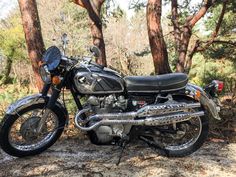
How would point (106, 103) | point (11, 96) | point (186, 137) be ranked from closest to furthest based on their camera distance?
point (106, 103), point (186, 137), point (11, 96)

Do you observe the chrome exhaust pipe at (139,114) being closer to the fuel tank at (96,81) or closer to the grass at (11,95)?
the fuel tank at (96,81)

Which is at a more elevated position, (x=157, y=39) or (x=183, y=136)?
(x=157, y=39)

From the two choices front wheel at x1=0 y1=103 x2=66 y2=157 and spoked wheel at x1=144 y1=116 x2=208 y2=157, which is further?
spoked wheel at x1=144 y1=116 x2=208 y2=157

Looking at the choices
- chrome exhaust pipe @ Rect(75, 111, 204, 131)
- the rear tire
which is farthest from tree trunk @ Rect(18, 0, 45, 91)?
the rear tire

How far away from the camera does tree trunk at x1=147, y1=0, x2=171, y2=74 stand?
701 centimetres

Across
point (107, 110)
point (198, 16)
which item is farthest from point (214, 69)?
point (107, 110)

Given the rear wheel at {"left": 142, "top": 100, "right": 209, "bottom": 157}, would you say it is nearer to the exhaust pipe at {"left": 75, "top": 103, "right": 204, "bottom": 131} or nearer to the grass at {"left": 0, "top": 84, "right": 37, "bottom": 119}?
the exhaust pipe at {"left": 75, "top": 103, "right": 204, "bottom": 131}

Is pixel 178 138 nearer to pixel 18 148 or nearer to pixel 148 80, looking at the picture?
pixel 148 80

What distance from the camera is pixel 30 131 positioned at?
170 inches

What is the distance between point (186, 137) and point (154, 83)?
37.3 inches

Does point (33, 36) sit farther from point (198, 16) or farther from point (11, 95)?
point (198, 16)

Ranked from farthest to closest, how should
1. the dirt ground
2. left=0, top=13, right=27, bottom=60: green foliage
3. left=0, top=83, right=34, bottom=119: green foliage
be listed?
left=0, top=13, right=27, bottom=60: green foliage < left=0, top=83, right=34, bottom=119: green foliage < the dirt ground

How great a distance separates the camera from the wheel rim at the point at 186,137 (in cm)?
448

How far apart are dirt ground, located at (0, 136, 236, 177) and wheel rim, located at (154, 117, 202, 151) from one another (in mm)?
159
